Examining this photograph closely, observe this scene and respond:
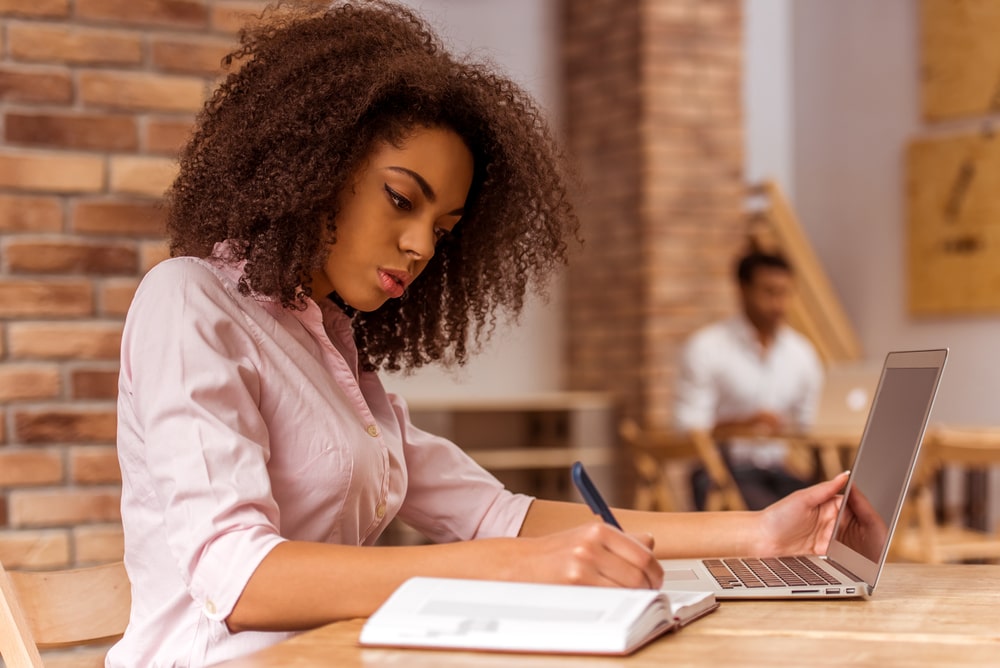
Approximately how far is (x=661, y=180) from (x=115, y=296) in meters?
4.28

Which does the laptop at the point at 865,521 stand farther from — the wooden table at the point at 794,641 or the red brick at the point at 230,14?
the red brick at the point at 230,14

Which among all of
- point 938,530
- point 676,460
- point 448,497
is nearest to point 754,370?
point 676,460

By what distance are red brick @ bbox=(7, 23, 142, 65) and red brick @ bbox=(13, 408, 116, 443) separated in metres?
0.59

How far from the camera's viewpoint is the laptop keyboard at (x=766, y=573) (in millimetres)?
1327

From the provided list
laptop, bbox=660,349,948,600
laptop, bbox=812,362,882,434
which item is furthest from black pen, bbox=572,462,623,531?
laptop, bbox=812,362,882,434

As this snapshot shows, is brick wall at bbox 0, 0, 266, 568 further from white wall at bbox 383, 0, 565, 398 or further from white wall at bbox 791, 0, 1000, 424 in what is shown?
white wall at bbox 791, 0, 1000, 424

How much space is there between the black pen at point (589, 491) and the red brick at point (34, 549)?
48.0 inches

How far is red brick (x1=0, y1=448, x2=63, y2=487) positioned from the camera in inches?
83.3

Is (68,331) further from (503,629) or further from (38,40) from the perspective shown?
(503,629)

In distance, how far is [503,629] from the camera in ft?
3.30

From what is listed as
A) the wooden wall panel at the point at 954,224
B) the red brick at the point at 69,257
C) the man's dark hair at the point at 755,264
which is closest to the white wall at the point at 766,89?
the wooden wall panel at the point at 954,224

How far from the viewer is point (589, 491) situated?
3.96 ft

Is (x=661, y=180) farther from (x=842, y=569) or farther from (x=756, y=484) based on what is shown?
(x=842, y=569)

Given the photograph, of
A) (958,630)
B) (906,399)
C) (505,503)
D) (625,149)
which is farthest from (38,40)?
(625,149)
